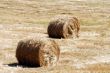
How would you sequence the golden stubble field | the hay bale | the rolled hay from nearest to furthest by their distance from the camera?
the hay bale < the golden stubble field < the rolled hay

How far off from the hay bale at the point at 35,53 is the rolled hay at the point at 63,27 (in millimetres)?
11406

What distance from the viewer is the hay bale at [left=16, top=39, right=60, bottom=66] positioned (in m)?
25.0

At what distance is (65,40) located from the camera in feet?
119

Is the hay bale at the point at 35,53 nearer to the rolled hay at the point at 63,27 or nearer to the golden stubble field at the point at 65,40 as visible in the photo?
the golden stubble field at the point at 65,40

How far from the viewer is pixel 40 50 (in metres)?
25.1

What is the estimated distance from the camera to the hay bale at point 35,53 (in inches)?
986

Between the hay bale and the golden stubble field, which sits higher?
the hay bale

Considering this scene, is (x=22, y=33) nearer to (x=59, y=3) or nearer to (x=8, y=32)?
(x=8, y=32)

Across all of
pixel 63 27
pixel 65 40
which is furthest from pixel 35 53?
pixel 63 27

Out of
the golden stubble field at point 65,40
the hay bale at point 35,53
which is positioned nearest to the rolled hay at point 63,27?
the golden stubble field at point 65,40

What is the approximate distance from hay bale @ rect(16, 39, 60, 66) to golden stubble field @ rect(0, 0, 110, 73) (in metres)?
0.48

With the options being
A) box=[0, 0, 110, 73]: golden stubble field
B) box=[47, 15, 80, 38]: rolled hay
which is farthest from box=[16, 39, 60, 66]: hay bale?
box=[47, 15, 80, 38]: rolled hay

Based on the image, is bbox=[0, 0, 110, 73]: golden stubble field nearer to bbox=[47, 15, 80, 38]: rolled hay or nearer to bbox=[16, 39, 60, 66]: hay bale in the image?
bbox=[16, 39, 60, 66]: hay bale

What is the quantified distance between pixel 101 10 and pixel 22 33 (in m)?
28.6
